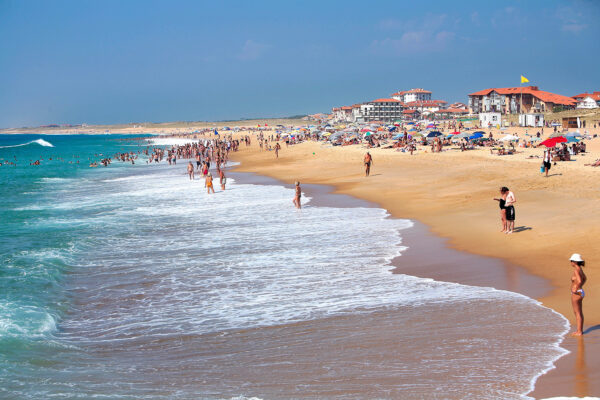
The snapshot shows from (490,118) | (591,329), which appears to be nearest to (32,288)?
(591,329)

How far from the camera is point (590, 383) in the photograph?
6090 millimetres

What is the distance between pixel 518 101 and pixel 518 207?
307 ft

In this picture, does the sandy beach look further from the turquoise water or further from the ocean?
the turquoise water

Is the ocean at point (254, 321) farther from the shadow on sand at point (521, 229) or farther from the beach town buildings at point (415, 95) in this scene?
the beach town buildings at point (415, 95)

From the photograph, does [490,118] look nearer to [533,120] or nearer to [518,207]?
[533,120]

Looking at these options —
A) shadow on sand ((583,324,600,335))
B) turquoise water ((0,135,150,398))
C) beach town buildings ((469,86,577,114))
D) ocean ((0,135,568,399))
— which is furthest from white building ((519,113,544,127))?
shadow on sand ((583,324,600,335))

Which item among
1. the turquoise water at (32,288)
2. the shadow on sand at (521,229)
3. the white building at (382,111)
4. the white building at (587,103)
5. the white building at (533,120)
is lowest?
the turquoise water at (32,288)

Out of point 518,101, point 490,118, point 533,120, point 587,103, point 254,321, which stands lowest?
point 254,321

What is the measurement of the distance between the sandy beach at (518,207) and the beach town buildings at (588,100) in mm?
73942

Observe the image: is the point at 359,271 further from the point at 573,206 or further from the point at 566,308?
the point at 573,206

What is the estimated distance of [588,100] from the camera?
345ft

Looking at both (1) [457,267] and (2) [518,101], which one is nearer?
(1) [457,267]

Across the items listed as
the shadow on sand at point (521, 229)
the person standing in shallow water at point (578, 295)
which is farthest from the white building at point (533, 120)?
the person standing in shallow water at point (578, 295)

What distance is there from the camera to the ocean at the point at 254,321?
6840 millimetres
